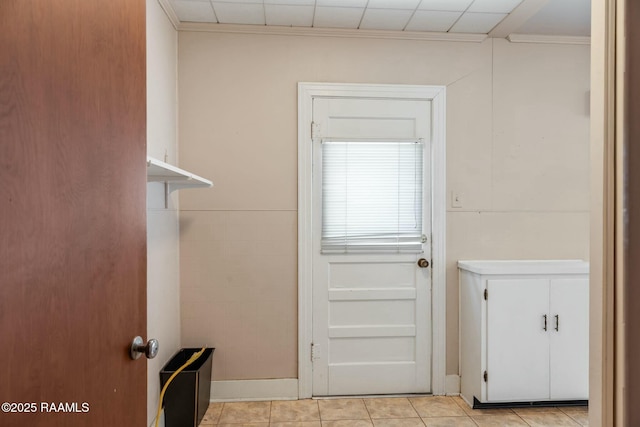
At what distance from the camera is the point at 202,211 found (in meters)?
2.38

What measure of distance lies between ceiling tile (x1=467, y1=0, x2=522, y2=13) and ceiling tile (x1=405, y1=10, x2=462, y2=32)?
0.10m

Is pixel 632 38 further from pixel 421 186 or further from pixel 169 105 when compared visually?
pixel 169 105

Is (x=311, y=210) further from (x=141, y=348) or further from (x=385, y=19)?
(x=141, y=348)

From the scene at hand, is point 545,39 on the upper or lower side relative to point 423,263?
upper

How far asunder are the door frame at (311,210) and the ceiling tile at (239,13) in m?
0.48

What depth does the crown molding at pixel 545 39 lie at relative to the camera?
98.0 inches

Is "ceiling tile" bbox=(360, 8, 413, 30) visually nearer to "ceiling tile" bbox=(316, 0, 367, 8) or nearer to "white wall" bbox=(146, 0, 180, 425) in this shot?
"ceiling tile" bbox=(316, 0, 367, 8)

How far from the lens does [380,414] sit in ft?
7.32

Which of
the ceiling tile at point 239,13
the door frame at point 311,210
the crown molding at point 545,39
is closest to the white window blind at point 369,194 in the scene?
the door frame at point 311,210

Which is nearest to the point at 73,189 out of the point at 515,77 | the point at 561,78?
the point at 515,77

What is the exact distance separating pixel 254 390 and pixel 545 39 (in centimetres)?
310

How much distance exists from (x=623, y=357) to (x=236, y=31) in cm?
248

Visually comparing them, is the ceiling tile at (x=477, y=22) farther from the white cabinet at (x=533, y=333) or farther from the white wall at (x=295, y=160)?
the white cabinet at (x=533, y=333)

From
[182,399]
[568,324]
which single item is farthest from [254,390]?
[568,324]
